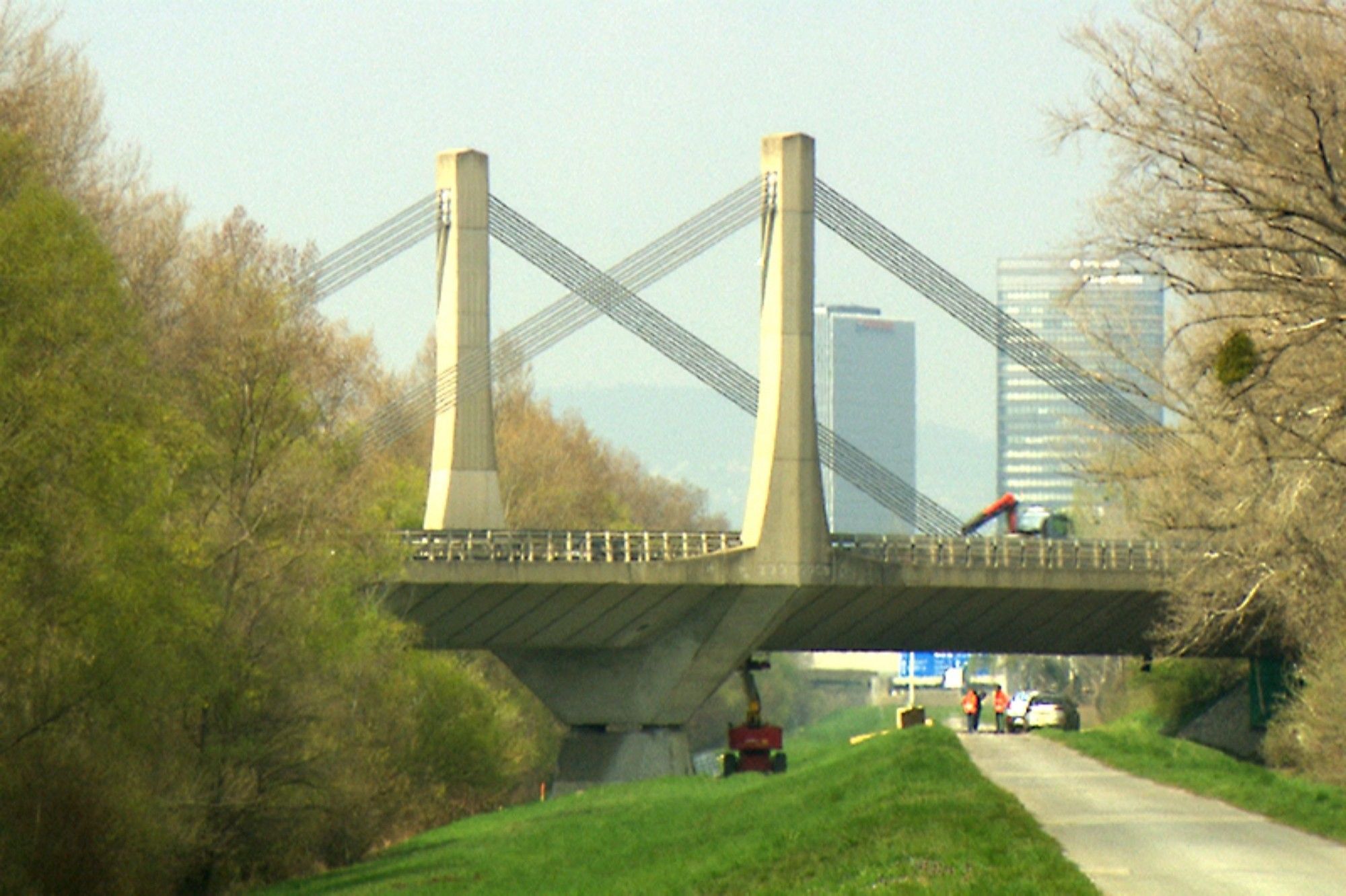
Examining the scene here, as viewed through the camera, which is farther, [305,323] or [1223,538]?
[305,323]

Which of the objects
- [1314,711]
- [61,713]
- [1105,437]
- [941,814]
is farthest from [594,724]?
[941,814]

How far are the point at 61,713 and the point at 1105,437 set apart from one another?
3990cm

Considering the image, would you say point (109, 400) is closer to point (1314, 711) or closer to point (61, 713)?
point (61, 713)

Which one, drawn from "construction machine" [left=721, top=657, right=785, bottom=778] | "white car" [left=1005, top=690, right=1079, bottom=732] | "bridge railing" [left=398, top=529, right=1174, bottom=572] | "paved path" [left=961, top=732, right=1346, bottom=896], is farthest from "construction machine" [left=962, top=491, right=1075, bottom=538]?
"paved path" [left=961, top=732, right=1346, bottom=896]

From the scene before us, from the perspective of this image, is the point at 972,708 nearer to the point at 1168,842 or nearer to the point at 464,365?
the point at 464,365

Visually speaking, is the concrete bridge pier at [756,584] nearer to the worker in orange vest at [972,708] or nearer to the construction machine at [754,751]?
the construction machine at [754,751]

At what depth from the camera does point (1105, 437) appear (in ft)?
207

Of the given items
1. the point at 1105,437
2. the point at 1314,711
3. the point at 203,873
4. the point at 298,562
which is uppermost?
the point at 1105,437

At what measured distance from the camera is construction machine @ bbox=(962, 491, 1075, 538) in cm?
8700

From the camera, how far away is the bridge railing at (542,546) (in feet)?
191

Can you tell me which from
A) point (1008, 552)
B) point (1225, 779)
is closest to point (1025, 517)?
point (1008, 552)

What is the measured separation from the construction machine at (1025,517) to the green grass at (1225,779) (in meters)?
36.7

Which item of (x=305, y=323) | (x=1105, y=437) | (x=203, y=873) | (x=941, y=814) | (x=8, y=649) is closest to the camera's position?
(x=941, y=814)

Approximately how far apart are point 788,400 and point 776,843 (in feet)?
125
